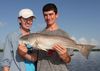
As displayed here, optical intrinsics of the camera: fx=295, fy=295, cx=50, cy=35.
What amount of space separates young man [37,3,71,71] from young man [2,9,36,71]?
0.94 feet

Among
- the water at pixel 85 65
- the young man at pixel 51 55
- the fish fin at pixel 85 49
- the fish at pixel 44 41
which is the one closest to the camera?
the fish at pixel 44 41

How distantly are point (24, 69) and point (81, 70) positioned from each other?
35.3 meters

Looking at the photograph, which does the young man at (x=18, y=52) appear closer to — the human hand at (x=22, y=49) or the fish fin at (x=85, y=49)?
the human hand at (x=22, y=49)

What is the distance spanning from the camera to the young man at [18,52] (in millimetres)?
6543

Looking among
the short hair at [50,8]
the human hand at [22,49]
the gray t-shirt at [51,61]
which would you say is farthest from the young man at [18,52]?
the short hair at [50,8]

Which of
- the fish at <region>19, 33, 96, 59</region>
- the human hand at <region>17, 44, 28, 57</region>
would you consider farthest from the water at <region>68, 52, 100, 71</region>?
the fish at <region>19, 33, 96, 59</region>

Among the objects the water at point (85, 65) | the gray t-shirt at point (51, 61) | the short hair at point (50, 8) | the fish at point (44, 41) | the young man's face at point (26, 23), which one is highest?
the short hair at point (50, 8)

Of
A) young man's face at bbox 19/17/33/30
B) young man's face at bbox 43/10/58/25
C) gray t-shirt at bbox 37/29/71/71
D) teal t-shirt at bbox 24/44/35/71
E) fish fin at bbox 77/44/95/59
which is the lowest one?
teal t-shirt at bbox 24/44/35/71

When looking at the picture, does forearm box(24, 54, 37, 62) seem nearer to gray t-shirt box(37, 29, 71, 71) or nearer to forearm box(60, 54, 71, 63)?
gray t-shirt box(37, 29, 71, 71)

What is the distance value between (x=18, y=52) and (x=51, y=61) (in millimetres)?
761

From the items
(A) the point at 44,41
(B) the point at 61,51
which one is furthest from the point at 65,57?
(A) the point at 44,41

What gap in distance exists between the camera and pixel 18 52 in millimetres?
6480

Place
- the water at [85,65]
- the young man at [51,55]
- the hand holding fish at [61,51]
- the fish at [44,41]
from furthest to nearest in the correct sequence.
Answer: the water at [85,65]
the young man at [51,55]
the fish at [44,41]
the hand holding fish at [61,51]

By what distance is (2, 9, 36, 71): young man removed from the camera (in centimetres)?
654
